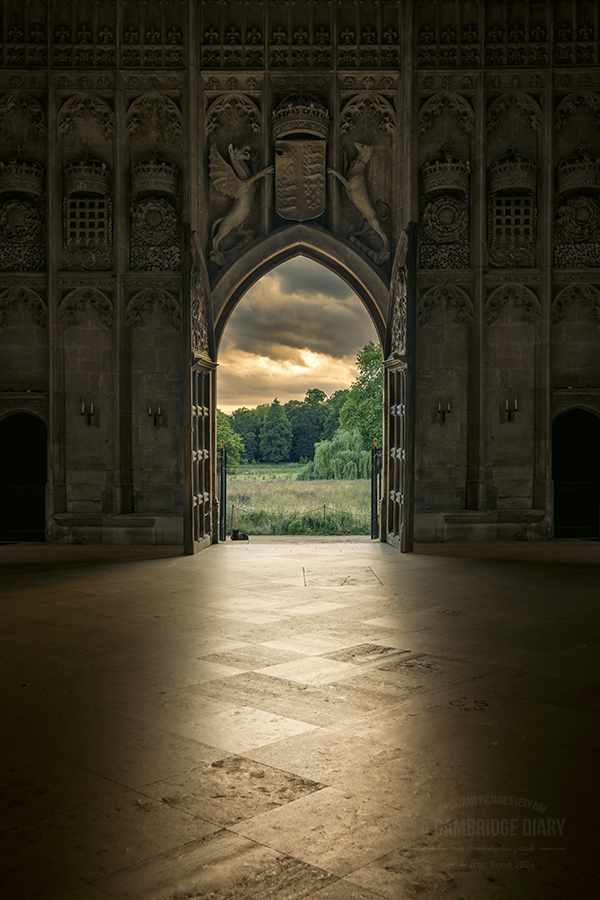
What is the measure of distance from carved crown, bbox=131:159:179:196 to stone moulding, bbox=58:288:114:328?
158cm

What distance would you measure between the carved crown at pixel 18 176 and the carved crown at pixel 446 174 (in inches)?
220

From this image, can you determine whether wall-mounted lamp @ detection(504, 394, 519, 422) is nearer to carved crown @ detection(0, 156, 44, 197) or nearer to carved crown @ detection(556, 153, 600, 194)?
carved crown @ detection(556, 153, 600, 194)

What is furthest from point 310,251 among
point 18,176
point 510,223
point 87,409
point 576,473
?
point 576,473

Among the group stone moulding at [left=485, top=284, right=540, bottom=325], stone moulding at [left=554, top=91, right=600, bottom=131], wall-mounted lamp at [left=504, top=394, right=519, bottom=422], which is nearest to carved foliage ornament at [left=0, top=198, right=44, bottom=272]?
stone moulding at [left=485, top=284, right=540, bottom=325]

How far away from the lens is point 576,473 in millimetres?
10867

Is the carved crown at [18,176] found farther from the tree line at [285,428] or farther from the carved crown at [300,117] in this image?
the tree line at [285,428]

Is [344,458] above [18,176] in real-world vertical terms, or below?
below

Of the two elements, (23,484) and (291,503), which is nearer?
(23,484)

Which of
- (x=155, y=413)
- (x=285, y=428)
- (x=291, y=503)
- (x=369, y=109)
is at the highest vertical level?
(x=369, y=109)

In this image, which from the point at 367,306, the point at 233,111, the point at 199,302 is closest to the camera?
the point at 199,302

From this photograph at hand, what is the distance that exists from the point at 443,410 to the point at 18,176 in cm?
686

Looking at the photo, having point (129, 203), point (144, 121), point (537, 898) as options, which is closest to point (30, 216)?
point (129, 203)

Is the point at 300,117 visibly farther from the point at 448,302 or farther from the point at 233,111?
the point at 448,302

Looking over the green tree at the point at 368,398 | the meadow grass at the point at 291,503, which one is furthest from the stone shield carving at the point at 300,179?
the green tree at the point at 368,398
